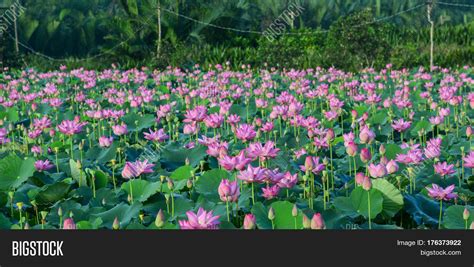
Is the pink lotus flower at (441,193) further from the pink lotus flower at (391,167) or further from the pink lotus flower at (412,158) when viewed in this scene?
the pink lotus flower at (412,158)

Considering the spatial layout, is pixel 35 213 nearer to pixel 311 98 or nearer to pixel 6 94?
pixel 311 98

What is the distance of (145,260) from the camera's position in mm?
2016

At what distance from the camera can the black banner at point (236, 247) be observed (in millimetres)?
1993

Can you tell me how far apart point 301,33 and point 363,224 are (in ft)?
52.1

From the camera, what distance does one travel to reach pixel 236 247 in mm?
2016

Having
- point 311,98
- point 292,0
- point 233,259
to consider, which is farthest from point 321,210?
point 292,0

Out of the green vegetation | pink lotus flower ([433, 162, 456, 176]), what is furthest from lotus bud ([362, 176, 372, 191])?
the green vegetation

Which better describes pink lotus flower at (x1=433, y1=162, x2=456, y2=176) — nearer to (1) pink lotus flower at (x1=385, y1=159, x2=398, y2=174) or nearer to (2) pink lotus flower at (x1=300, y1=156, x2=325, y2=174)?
(1) pink lotus flower at (x1=385, y1=159, x2=398, y2=174)

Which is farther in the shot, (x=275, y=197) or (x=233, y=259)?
(x=275, y=197)

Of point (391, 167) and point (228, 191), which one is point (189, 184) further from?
point (391, 167)

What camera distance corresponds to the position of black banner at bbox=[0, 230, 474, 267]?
78.5 inches

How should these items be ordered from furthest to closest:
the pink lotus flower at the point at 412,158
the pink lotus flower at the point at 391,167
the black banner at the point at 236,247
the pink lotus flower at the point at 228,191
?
the pink lotus flower at the point at 412,158 → the pink lotus flower at the point at 391,167 → the pink lotus flower at the point at 228,191 → the black banner at the point at 236,247

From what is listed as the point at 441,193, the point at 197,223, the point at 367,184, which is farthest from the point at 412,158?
the point at 197,223

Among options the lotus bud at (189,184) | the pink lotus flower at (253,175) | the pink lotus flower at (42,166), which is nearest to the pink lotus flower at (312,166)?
the pink lotus flower at (253,175)
